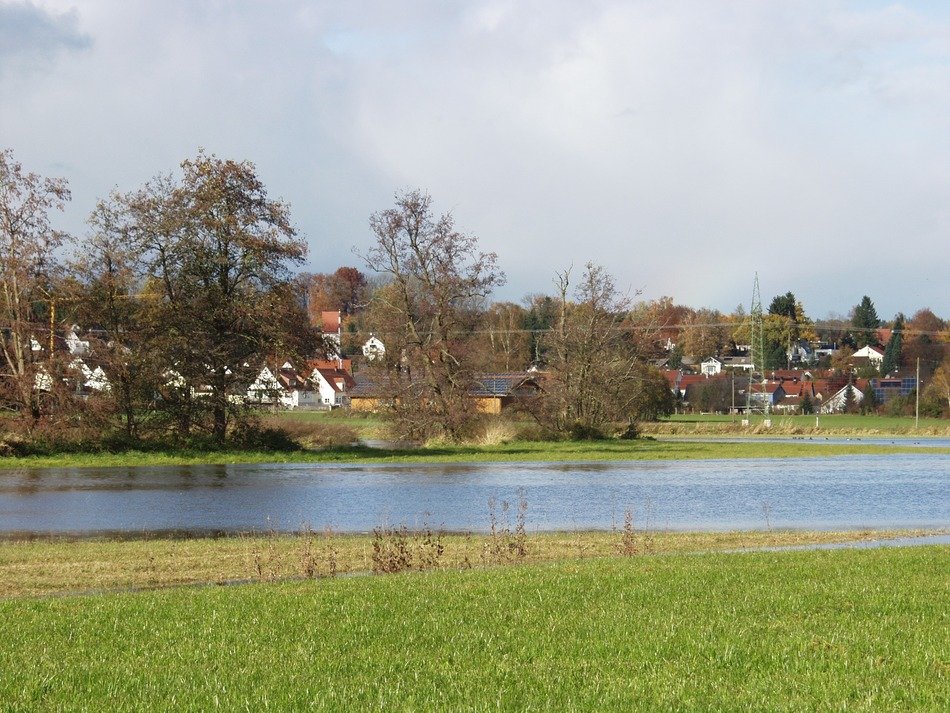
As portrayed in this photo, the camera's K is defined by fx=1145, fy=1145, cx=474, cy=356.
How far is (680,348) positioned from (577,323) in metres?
128

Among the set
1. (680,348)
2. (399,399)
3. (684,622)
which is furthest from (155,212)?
(680,348)

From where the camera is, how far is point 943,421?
109750 mm

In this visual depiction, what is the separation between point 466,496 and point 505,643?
23.6m

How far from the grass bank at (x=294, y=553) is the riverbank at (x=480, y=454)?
2601 cm

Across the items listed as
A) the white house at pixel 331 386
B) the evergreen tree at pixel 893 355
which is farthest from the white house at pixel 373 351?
the evergreen tree at pixel 893 355

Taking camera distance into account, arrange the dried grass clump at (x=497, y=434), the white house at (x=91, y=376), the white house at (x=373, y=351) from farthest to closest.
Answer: the white house at (x=373, y=351) → the dried grass clump at (x=497, y=434) → the white house at (x=91, y=376)

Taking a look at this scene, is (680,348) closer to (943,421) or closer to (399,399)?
(943,421)

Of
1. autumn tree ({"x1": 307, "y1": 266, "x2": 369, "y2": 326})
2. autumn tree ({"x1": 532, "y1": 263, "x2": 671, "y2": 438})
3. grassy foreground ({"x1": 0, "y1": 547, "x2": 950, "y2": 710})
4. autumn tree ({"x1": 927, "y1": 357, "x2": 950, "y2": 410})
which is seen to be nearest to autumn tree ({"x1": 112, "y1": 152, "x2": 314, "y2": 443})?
autumn tree ({"x1": 532, "y1": 263, "x2": 671, "y2": 438})

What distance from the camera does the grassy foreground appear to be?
8.98 m

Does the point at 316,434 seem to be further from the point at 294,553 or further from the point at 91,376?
the point at 294,553

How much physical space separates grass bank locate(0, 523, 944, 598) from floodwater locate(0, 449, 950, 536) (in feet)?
7.08

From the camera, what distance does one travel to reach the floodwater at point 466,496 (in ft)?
88.9

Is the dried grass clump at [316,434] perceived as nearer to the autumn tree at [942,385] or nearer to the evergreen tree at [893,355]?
the autumn tree at [942,385]

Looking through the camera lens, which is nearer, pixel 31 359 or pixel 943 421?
pixel 31 359
